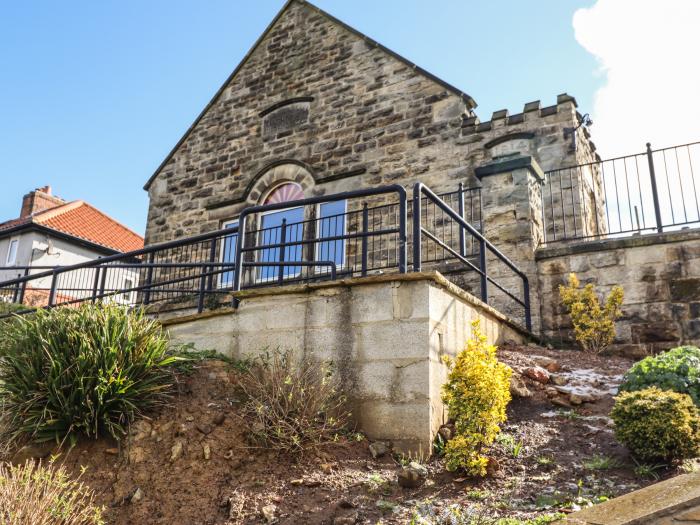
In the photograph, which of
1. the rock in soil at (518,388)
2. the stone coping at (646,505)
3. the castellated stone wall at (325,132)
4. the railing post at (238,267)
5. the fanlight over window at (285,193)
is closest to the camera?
the stone coping at (646,505)

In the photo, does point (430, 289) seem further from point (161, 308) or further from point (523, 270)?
point (161, 308)

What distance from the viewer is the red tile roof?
81.5 ft

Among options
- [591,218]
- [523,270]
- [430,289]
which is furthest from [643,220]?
[430,289]

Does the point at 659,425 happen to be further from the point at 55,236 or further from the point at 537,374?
the point at 55,236

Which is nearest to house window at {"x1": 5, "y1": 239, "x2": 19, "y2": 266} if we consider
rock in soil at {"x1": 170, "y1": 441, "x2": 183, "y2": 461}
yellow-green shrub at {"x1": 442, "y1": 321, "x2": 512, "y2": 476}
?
rock in soil at {"x1": 170, "y1": 441, "x2": 183, "y2": 461}

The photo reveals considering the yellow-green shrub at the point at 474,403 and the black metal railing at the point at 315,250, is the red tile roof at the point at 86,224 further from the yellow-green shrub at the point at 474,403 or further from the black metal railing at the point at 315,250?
the yellow-green shrub at the point at 474,403

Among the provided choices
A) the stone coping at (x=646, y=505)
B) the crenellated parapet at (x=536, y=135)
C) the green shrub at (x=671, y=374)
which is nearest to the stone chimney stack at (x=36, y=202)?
the crenellated parapet at (x=536, y=135)

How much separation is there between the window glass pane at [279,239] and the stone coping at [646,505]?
7.81 meters

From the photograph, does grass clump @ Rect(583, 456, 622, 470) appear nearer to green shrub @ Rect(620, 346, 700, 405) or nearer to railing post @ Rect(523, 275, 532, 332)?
green shrub @ Rect(620, 346, 700, 405)

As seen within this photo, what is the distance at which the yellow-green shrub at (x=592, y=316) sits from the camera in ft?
27.1

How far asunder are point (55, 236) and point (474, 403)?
895 inches

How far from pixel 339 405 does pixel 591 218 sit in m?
7.33

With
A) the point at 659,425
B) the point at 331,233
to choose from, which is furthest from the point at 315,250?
the point at 659,425

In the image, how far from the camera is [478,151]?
Result: 36.0ft
